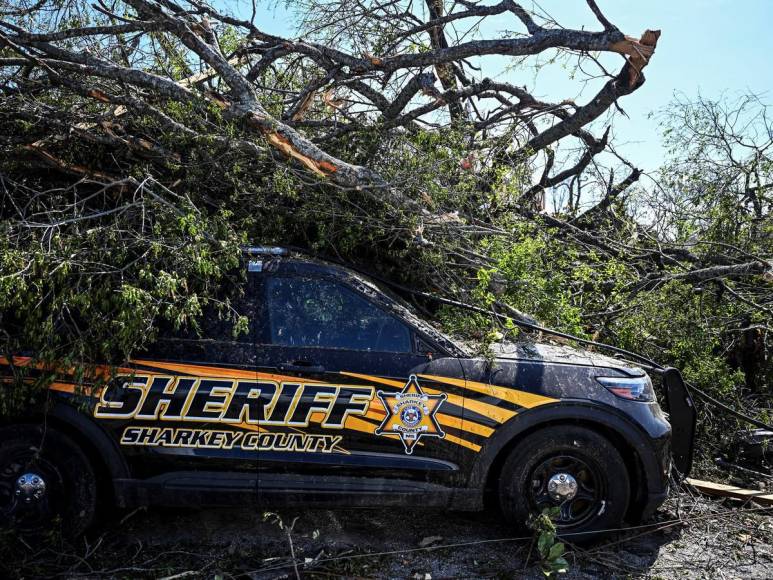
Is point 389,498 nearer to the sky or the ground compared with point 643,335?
nearer to the ground

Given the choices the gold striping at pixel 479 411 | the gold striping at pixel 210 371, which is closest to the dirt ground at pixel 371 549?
the gold striping at pixel 479 411

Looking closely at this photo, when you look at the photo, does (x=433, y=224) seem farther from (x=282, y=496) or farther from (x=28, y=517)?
(x=28, y=517)

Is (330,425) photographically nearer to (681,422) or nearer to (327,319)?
(327,319)

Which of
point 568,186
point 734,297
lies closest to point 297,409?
point 734,297

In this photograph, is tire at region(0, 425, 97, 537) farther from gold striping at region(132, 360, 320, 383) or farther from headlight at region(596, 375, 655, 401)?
headlight at region(596, 375, 655, 401)

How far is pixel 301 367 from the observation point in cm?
358

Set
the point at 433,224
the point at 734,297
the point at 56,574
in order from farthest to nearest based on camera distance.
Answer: the point at 734,297 → the point at 433,224 → the point at 56,574

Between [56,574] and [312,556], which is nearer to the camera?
[56,574]

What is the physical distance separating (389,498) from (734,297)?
4703mm

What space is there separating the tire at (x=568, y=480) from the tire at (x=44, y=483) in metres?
2.40

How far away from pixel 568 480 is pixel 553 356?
74cm

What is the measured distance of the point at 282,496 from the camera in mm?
3551

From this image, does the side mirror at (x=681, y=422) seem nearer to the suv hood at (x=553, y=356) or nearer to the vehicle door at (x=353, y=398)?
the suv hood at (x=553, y=356)

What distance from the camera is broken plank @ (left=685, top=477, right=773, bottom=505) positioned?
4539 millimetres
